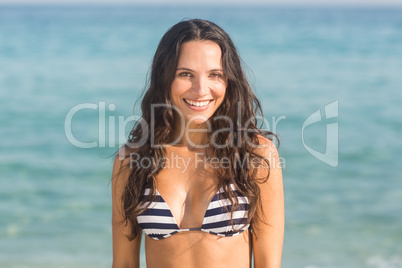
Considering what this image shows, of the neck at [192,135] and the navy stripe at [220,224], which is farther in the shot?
the neck at [192,135]

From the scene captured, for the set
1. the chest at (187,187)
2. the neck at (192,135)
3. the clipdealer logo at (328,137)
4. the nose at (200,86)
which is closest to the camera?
the nose at (200,86)

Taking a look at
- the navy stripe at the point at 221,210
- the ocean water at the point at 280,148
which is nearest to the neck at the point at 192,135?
the navy stripe at the point at 221,210

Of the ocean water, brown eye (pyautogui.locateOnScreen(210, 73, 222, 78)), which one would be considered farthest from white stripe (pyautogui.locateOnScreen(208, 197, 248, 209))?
the ocean water

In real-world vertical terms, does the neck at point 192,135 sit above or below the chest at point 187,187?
above

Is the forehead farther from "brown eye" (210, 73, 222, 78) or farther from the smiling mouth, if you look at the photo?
the smiling mouth

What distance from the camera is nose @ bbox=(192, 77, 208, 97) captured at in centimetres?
264

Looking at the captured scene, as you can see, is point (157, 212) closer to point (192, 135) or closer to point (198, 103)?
point (192, 135)

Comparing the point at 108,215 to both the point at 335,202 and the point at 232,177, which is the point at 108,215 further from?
the point at 232,177

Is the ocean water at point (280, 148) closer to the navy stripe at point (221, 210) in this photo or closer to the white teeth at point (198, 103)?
the navy stripe at point (221, 210)

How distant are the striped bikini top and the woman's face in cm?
41

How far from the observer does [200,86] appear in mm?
2648

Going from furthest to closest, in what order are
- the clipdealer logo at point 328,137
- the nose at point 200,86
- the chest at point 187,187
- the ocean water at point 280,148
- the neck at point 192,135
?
the clipdealer logo at point 328,137
the ocean water at point 280,148
the neck at point 192,135
the chest at point 187,187
the nose at point 200,86

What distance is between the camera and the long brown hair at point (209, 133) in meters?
2.71

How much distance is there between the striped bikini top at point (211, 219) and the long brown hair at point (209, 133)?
32 mm
